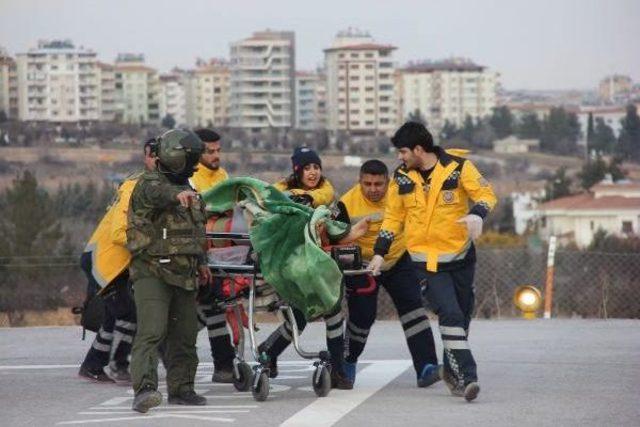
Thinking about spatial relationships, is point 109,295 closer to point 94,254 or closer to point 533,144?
point 94,254

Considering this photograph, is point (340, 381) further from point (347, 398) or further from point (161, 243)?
point (161, 243)

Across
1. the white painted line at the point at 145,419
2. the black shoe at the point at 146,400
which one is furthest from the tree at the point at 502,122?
the white painted line at the point at 145,419

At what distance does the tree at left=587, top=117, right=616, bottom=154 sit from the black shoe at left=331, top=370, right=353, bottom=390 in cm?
14488

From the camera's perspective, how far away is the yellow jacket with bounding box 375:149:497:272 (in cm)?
1193

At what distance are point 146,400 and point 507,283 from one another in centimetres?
3312

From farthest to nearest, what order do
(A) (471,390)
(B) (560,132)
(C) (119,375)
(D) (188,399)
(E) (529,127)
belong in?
(E) (529,127), (B) (560,132), (C) (119,375), (D) (188,399), (A) (471,390)

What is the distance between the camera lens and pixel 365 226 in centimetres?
1233

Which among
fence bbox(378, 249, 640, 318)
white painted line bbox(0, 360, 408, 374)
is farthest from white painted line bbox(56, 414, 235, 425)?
fence bbox(378, 249, 640, 318)

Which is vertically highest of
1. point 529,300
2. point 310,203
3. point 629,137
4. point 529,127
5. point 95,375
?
point 310,203

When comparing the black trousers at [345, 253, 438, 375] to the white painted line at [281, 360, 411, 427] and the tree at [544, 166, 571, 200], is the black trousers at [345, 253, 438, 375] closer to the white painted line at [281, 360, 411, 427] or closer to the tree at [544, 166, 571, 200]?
the white painted line at [281, 360, 411, 427]

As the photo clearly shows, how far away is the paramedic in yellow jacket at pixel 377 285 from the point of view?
12.7 m

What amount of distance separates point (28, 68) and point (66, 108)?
15.6ft

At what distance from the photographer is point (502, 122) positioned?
174250mm

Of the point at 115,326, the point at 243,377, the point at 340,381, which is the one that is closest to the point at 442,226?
the point at 340,381
